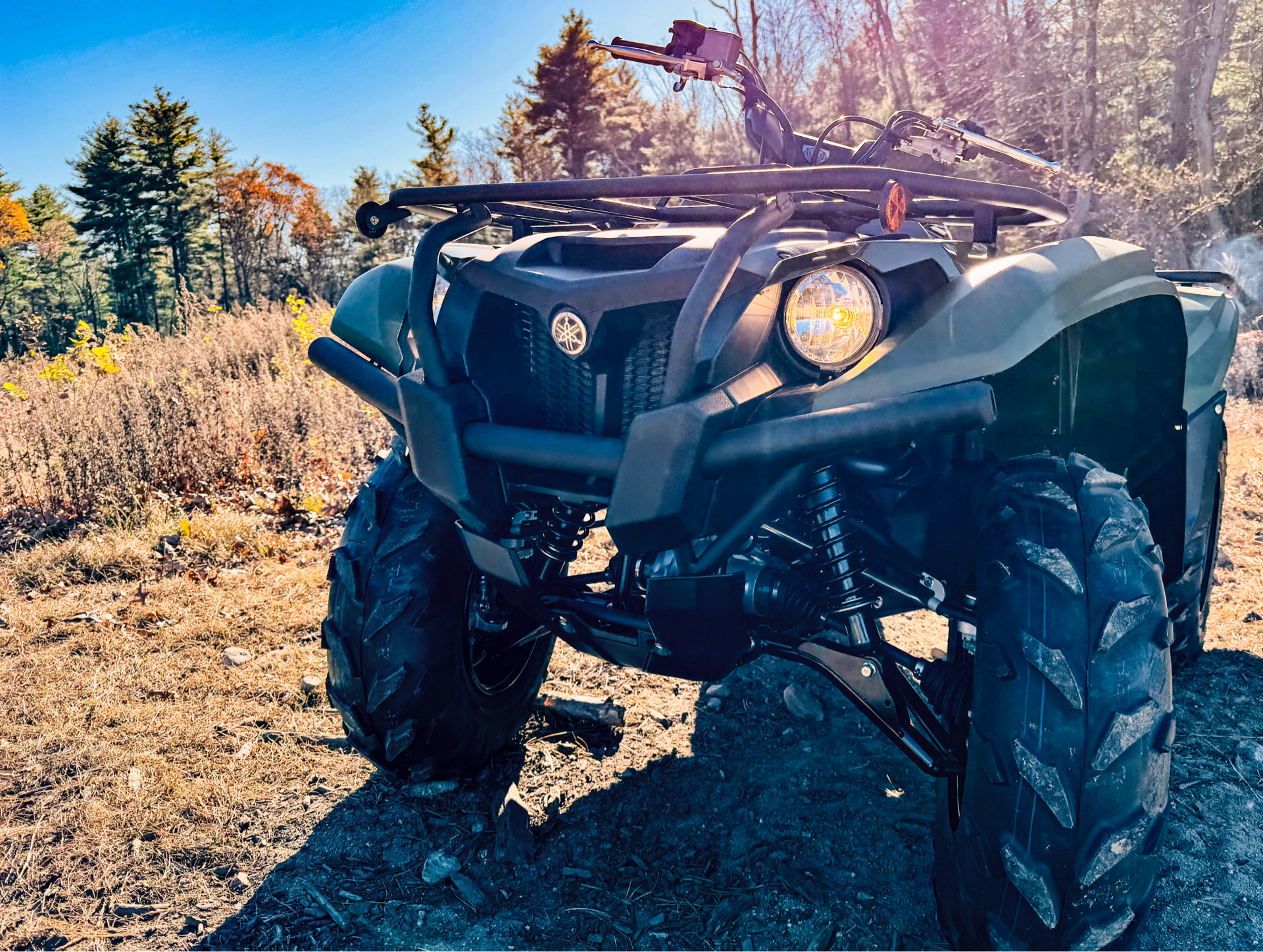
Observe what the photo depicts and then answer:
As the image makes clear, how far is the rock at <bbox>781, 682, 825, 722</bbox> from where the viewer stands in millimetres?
3107

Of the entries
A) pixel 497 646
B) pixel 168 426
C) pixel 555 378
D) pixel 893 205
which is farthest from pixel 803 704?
pixel 168 426

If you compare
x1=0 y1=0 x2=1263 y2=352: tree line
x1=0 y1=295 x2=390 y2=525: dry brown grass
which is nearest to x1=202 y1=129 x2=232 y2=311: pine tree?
x1=0 y1=0 x2=1263 y2=352: tree line

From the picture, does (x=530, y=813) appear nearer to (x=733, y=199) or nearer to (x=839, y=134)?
(x=733, y=199)

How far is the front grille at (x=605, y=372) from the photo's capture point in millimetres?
→ 1811

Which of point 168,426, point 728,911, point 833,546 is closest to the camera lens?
point 833,546

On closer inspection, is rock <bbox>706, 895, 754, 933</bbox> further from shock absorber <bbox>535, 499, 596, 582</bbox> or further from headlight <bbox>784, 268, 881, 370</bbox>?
headlight <bbox>784, 268, 881, 370</bbox>

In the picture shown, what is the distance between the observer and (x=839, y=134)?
17703 mm

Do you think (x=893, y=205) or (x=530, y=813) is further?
(x=530, y=813)

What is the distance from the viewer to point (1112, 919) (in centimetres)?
158

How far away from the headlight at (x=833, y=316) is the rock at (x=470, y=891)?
62.0 inches

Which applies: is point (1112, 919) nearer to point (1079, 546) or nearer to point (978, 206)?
point (1079, 546)

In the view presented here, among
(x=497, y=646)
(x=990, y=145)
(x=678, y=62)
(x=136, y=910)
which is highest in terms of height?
(x=678, y=62)

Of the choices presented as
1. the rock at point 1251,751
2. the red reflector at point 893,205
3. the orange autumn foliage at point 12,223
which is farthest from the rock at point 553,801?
the orange autumn foliage at point 12,223

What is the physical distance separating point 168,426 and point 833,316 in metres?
5.50
